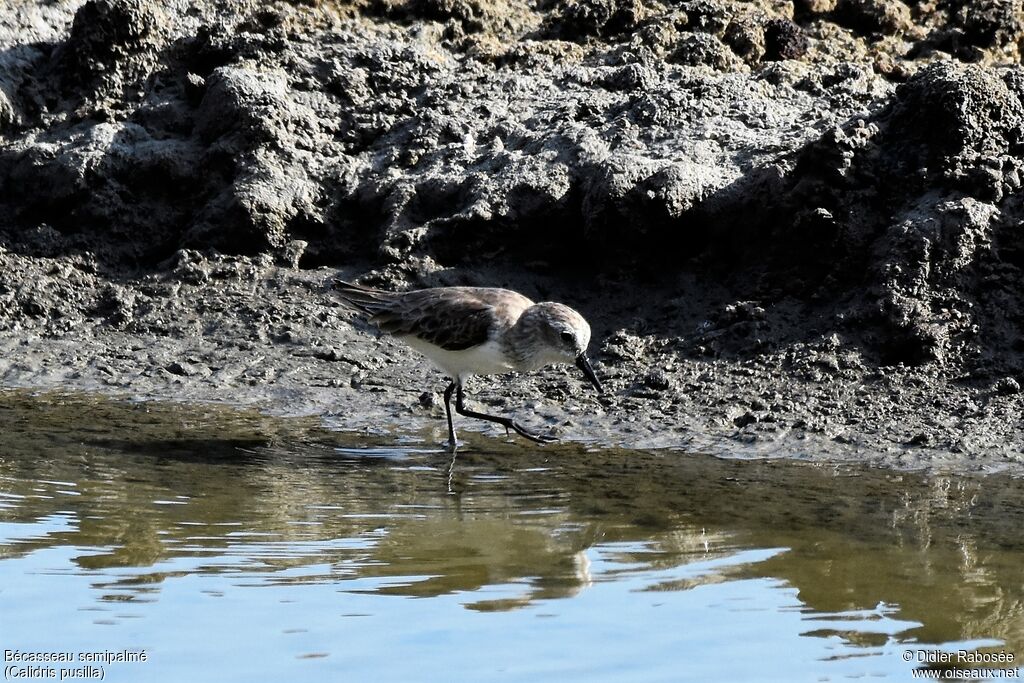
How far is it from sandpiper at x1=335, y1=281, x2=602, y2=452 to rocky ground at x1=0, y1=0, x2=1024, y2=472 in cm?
38

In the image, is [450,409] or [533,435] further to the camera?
[450,409]

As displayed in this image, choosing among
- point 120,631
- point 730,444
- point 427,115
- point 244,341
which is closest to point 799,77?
point 427,115

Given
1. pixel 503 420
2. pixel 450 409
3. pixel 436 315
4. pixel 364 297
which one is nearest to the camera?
pixel 503 420

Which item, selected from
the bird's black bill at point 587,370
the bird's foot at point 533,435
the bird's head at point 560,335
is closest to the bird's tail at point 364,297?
the bird's head at point 560,335

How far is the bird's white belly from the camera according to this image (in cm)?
794

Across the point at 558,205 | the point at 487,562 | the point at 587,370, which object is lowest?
the point at 487,562

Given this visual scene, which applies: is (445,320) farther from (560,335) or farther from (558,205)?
(558,205)

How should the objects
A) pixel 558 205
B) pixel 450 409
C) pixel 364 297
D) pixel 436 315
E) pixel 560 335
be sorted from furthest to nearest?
pixel 558 205 < pixel 364 297 < pixel 450 409 < pixel 436 315 < pixel 560 335

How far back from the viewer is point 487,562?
5750 mm

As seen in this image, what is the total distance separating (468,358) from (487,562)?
244cm

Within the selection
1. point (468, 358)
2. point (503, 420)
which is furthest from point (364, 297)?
point (503, 420)

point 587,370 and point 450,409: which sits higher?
point 587,370

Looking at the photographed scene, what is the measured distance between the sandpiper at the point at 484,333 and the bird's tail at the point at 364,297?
4cm

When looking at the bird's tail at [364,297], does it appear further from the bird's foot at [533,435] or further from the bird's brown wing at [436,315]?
the bird's foot at [533,435]
